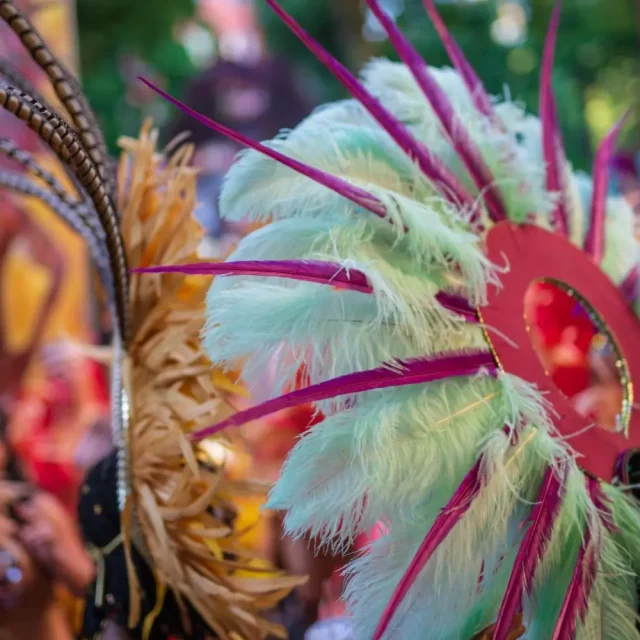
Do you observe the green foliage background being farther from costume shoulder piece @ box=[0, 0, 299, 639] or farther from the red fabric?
costume shoulder piece @ box=[0, 0, 299, 639]

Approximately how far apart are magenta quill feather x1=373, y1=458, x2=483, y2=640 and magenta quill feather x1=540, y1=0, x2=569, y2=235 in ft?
1.17

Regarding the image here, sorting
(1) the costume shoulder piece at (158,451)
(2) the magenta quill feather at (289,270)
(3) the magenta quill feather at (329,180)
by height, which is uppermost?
(3) the magenta quill feather at (329,180)

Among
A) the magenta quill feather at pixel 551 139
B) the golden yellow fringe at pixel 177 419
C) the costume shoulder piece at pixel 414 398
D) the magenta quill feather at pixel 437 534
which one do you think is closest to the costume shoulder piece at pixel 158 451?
the golden yellow fringe at pixel 177 419

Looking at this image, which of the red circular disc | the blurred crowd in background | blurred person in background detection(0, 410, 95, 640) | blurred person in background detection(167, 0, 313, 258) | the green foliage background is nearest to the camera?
the red circular disc

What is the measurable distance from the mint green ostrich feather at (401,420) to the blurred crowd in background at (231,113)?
0.36 meters

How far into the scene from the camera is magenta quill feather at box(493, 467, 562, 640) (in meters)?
0.55

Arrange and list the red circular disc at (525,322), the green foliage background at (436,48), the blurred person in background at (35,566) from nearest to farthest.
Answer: the red circular disc at (525,322), the blurred person in background at (35,566), the green foliage background at (436,48)

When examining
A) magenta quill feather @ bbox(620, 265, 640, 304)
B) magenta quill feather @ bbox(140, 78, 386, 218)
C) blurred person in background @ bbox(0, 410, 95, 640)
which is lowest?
blurred person in background @ bbox(0, 410, 95, 640)

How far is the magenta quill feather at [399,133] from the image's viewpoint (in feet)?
2.20

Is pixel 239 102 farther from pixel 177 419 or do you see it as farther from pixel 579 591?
pixel 579 591

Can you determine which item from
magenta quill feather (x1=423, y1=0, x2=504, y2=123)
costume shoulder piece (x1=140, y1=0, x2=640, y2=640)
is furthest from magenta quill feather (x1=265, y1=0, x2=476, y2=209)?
magenta quill feather (x1=423, y1=0, x2=504, y2=123)

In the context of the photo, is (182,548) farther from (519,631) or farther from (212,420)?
(519,631)

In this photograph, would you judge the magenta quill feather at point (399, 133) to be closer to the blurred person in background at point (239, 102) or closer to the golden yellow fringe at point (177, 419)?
the golden yellow fringe at point (177, 419)

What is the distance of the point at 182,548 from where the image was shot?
75 cm
